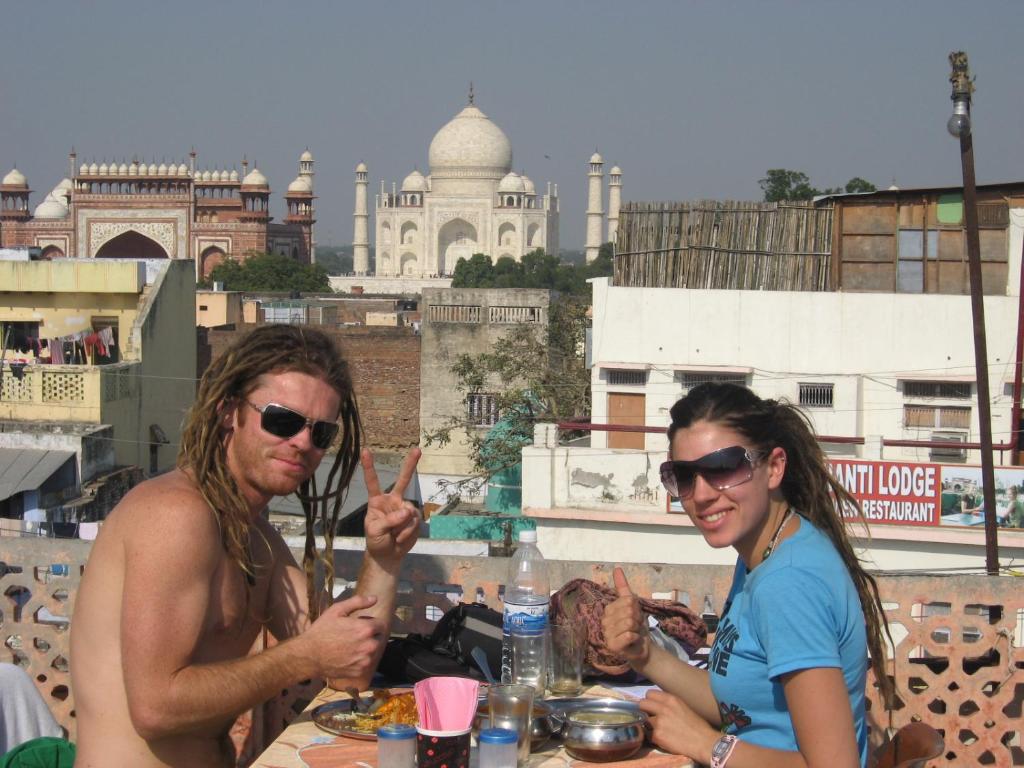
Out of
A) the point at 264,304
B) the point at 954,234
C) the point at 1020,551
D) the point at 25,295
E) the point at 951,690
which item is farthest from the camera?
the point at 264,304

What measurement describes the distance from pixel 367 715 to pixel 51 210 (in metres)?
65.7

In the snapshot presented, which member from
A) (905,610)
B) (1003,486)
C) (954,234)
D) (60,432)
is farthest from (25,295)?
(905,610)

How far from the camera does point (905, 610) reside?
13.1 ft

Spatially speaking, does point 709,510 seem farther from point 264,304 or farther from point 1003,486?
point 264,304

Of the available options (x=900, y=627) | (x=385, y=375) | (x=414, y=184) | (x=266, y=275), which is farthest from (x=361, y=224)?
(x=900, y=627)

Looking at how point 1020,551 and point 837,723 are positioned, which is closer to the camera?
point 837,723

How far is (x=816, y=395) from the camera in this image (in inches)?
561

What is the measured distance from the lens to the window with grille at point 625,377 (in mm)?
14625

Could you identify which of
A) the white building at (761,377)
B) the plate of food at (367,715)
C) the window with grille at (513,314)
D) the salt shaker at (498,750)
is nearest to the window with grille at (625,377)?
the white building at (761,377)

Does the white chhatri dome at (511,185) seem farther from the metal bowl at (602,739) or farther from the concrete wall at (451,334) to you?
the metal bowl at (602,739)

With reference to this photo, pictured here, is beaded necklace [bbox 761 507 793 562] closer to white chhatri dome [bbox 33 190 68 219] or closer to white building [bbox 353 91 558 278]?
white chhatri dome [bbox 33 190 68 219]

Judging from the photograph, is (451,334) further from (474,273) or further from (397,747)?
(474,273)

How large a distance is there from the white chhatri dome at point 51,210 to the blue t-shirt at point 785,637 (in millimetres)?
64871

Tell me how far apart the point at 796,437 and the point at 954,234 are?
40.1 feet
